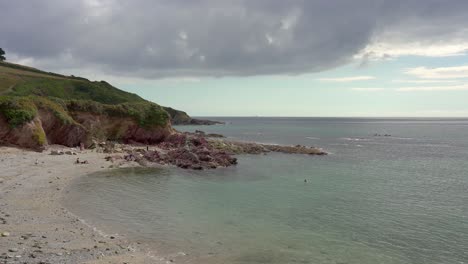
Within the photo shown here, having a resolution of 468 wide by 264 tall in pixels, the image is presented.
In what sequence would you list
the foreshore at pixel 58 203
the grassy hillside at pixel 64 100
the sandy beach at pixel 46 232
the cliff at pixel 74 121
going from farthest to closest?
1. the grassy hillside at pixel 64 100
2. the cliff at pixel 74 121
3. the foreshore at pixel 58 203
4. the sandy beach at pixel 46 232

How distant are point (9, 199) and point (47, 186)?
5821mm

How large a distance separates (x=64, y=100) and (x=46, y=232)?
51678 millimetres

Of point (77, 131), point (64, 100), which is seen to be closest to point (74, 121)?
point (77, 131)

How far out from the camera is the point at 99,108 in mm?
67125

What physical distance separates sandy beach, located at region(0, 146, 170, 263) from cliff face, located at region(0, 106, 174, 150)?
1526cm

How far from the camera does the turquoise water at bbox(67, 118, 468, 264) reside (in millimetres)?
18969

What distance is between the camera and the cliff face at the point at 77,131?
48969 mm

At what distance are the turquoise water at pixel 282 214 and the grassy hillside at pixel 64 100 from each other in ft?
66.2

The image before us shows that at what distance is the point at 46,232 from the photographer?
19141 mm

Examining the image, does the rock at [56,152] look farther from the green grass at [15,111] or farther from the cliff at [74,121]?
the green grass at [15,111]

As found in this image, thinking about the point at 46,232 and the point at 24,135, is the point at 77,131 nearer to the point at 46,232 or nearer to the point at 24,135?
the point at 24,135

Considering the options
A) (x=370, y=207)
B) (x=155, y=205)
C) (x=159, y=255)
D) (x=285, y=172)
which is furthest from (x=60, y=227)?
(x=285, y=172)

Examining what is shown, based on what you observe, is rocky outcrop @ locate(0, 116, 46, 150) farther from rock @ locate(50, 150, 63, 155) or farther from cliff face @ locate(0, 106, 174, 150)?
rock @ locate(50, 150, 63, 155)

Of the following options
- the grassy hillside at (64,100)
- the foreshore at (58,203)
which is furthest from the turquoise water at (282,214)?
the grassy hillside at (64,100)
